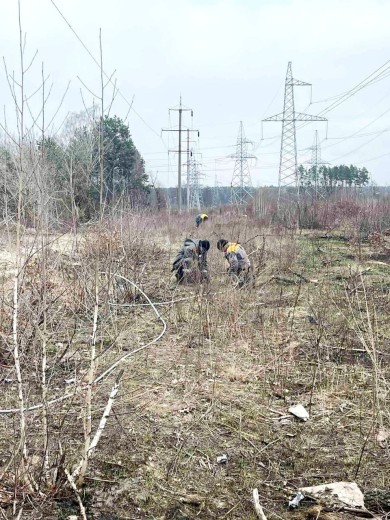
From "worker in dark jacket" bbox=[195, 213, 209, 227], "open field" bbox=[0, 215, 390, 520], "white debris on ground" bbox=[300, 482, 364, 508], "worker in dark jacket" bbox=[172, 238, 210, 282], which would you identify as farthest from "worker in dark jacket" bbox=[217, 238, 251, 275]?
"white debris on ground" bbox=[300, 482, 364, 508]

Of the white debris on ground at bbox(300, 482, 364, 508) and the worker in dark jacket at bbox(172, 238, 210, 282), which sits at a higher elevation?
the worker in dark jacket at bbox(172, 238, 210, 282)

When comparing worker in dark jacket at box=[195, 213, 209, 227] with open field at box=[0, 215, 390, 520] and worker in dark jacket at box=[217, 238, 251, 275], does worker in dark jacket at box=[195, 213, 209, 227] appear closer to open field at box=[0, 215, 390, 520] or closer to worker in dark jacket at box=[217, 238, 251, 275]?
worker in dark jacket at box=[217, 238, 251, 275]

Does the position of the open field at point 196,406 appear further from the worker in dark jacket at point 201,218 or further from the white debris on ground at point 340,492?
the worker in dark jacket at point 201,218

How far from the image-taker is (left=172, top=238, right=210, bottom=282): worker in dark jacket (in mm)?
6207

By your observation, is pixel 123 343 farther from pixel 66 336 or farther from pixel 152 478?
pixel 152 478

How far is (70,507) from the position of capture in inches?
85.2

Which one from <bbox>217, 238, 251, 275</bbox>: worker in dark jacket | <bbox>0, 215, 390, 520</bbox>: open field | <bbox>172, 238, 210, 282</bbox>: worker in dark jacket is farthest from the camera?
<bbox>172, 238, 210, 282</bbox>: worker in dark jacket

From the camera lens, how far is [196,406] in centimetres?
319

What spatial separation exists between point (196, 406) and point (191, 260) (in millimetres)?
3315

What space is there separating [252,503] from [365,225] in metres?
11.7

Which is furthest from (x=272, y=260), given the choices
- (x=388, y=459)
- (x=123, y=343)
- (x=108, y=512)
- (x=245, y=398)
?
(x=108, y=512)

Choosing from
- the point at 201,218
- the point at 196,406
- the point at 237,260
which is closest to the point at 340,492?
the point at 196,406

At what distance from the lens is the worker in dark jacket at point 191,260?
6.21 metres

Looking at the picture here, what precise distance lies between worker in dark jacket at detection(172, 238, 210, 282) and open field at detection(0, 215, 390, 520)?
710 millimetres
